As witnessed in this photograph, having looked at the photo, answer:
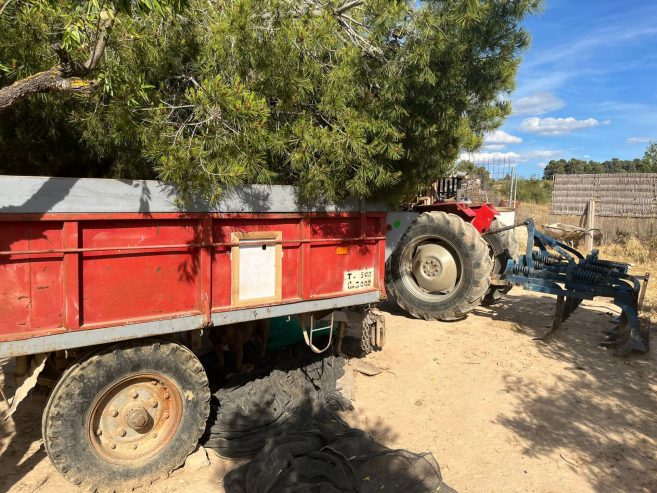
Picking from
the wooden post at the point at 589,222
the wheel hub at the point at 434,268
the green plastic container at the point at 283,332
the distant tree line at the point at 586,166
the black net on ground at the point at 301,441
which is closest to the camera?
the black net on ground at the point at 301,441

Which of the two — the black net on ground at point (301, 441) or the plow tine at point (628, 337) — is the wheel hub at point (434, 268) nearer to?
the plow tine at point (628, 337)

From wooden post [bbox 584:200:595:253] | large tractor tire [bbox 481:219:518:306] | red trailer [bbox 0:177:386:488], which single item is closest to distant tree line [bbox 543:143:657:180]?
wooden post [bbox 584:200:595:253]

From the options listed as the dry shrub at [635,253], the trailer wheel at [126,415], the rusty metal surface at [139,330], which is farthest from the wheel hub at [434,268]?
the dry shrub at [635,253]

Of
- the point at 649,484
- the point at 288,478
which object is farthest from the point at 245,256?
the point at 649,484

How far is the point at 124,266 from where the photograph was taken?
2781mm

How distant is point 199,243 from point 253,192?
0.55 metres

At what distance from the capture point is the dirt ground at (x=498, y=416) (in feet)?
9.96

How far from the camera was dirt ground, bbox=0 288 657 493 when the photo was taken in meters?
3.04

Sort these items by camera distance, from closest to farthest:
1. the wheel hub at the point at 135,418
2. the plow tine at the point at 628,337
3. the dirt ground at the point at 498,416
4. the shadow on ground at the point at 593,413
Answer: the wheel hub at the point at 135,418 → the dirt ground at the point at 498,416 → the shadow on ground at the point at 593,413 → the plow tine at the point at 628,337

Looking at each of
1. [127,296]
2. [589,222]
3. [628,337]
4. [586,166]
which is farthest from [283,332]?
[586,166]

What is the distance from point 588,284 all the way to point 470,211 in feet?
6.78

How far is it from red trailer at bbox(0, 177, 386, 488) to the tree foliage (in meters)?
0.30

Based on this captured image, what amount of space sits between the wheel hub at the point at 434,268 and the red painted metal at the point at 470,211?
2.55 ft

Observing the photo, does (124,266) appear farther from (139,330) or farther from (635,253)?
(635,253)
